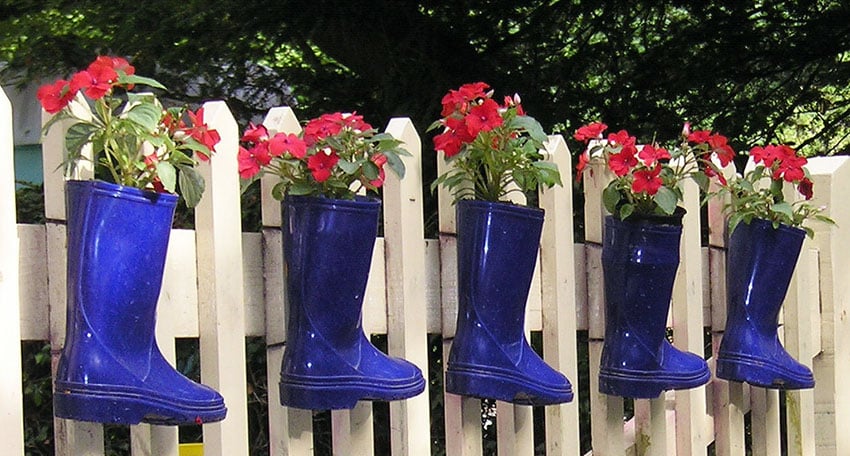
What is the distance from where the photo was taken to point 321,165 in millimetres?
1602

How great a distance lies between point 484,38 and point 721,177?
68.6 inches

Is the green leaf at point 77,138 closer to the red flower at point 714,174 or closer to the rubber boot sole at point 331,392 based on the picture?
the rubber boot sole at point 331,392

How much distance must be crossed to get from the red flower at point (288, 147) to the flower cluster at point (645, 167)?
0.68m

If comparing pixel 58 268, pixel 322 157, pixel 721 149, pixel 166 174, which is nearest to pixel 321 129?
pixel 322 157

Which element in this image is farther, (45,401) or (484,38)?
(484,38)

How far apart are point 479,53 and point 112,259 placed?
268 centimetres

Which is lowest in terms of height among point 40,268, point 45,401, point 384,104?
point 45,401

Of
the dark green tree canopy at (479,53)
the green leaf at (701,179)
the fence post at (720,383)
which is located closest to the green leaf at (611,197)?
the green leaf at (701,179)

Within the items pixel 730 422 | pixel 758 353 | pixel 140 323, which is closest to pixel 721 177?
pixel 758 353

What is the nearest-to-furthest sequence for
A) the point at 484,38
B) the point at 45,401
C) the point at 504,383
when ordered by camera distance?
1. the point at 504,383
2. the point at 45,401
3. the point at 484,38

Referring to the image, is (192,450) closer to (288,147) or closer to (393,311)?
(393,311)

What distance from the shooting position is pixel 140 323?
140 cm

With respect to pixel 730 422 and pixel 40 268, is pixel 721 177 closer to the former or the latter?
pixel 730 422

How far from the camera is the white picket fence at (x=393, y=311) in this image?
141 centimetres
